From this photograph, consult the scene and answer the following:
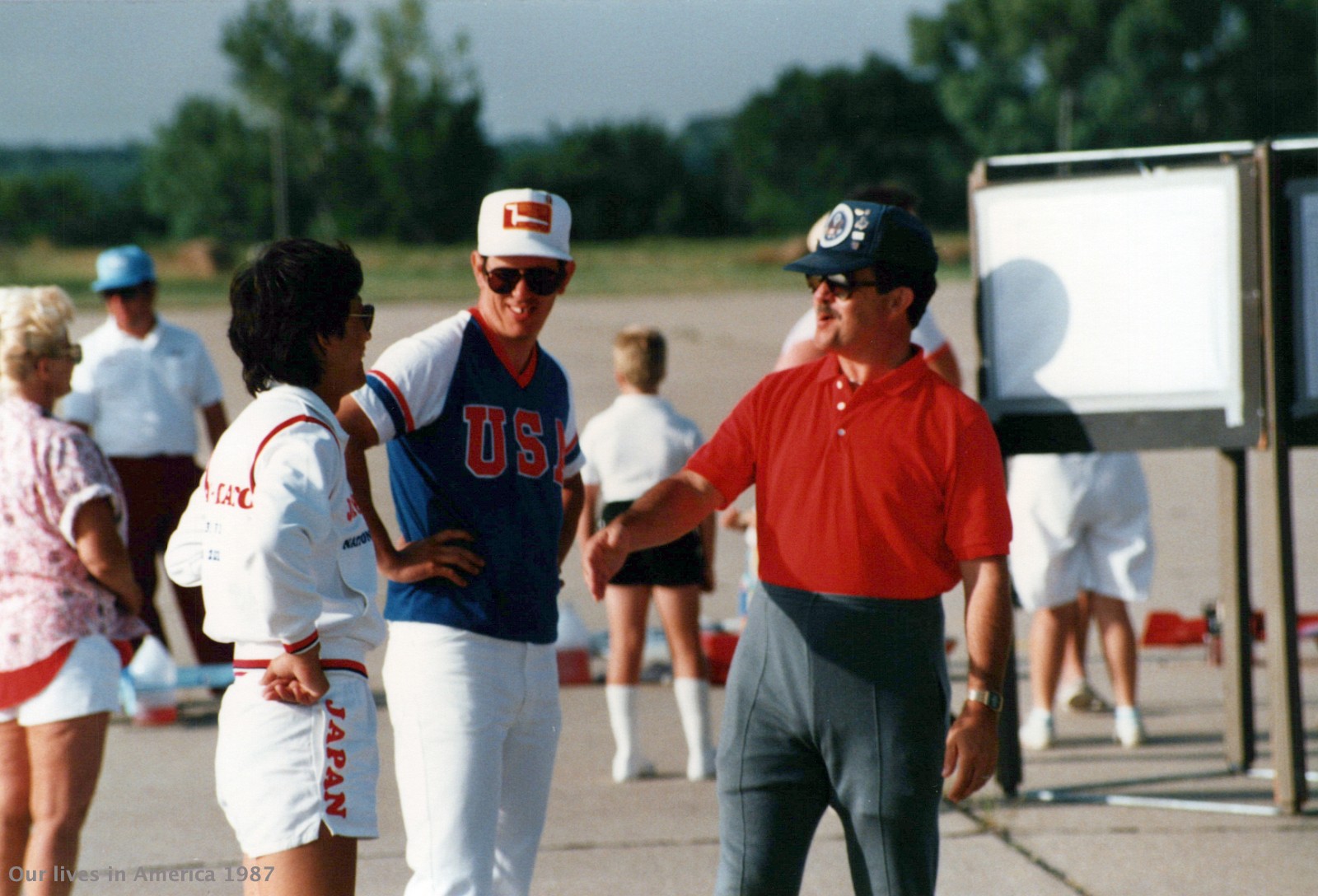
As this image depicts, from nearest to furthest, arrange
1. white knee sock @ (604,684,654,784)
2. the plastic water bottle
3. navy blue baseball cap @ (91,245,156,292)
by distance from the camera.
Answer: white knee sock @ (604,684,654,784)
the plastic water bottle
navy blue baseball cap @ (91,245,156,292)

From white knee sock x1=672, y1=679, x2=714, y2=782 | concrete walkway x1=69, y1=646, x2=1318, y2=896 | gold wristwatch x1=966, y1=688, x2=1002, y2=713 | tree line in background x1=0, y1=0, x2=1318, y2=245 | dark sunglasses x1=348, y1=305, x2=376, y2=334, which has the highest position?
tree line in background x1=0, y1=0, x2=1318, y2=245

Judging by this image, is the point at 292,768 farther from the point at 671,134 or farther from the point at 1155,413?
the point at 671,134

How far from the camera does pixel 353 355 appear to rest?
9.34 feet

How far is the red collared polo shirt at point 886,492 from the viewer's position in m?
2.95

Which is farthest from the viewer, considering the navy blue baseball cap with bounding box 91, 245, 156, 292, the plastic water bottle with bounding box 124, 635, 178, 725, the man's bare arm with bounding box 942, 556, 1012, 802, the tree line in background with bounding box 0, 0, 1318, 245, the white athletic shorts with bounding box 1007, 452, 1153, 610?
the tree line in background with bounding box 0, 0, 1318, 245

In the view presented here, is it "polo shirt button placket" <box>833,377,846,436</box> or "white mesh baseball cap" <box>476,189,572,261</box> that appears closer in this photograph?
"polo shirt button placket" <box>833,377,846,436</box>

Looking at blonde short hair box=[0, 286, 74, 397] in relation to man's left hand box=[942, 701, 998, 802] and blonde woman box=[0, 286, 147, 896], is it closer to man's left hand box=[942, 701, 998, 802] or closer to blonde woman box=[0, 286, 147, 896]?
blonde woman box=[0, 286, 147, 896]

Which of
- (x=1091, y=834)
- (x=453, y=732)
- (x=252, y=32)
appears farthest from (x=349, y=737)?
(x=252, y=32)

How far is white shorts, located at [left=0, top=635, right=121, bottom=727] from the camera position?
346cm

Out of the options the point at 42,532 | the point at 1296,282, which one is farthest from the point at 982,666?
the point at 1296,282

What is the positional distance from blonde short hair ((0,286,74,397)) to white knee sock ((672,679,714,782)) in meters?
2.93

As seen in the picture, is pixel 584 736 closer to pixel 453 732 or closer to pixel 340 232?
pixel 453 732

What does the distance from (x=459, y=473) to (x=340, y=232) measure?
82541 millimetres

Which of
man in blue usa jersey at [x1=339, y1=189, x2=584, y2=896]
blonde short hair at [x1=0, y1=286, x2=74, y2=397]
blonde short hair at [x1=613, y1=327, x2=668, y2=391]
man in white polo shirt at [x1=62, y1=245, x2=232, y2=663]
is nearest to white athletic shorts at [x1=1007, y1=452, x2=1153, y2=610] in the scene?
blonde short hair at [x1=613, y1=327, x2=668, y2=391]
